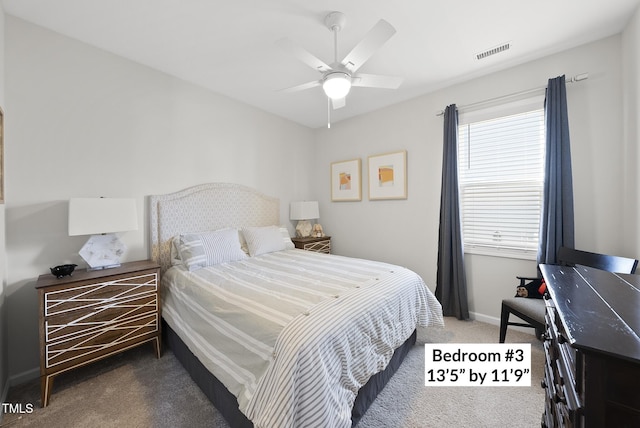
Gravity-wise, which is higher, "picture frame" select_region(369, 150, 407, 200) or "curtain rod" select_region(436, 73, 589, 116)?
"curtain rod" select_region(436, 73, 589, 116)

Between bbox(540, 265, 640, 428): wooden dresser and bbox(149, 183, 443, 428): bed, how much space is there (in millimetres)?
890

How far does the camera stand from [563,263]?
7.34 feet

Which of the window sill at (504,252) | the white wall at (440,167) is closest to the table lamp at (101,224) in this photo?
the white wall at (440,167)

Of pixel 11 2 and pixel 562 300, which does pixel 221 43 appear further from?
pixel 562 300

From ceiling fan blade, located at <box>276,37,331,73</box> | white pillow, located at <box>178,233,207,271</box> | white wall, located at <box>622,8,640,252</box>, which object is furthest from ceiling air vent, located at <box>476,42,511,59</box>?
white pillow, located at <box>178,233,207,271</box>

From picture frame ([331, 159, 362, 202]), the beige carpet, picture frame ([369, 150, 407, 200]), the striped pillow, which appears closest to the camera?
the beige carpet

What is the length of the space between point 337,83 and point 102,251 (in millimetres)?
2441

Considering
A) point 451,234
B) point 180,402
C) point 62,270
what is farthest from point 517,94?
point 62,270

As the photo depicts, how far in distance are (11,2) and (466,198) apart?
172 inches

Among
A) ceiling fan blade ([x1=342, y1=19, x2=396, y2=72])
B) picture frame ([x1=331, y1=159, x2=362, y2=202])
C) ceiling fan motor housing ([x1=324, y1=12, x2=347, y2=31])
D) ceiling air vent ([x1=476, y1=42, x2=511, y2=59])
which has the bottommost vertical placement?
picture frame ([x1=331, y1=159, x2=362, y2=202])

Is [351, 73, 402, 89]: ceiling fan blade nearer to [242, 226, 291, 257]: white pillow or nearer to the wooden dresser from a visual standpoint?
the wooden dresser

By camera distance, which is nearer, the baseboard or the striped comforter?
the striped comforter

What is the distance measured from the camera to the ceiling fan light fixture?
6.43 feet

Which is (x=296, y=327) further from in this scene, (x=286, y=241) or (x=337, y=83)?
(x=286, y=241)
